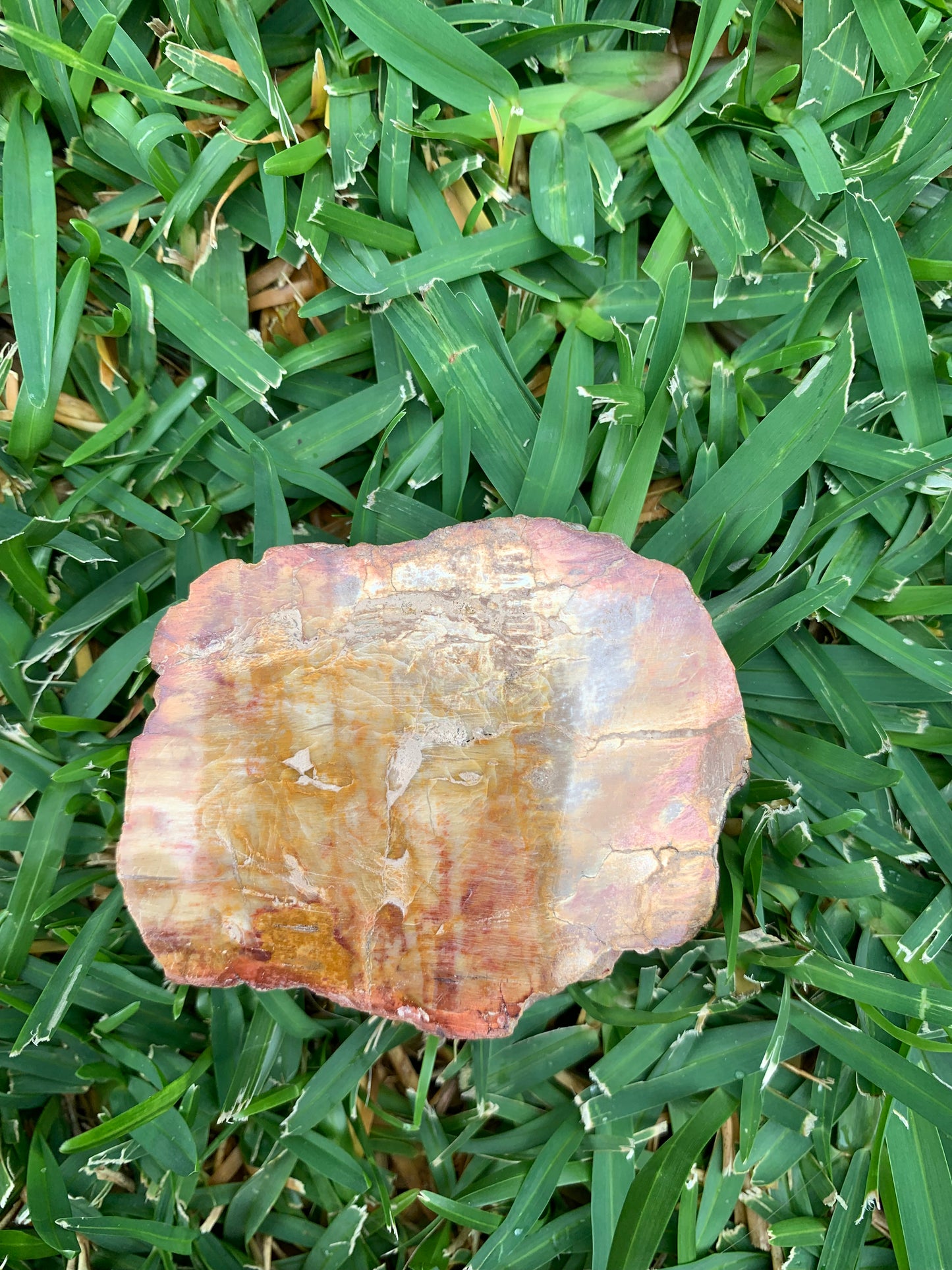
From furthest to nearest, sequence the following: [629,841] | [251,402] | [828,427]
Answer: [251,402] → [828,427] → [629,841]

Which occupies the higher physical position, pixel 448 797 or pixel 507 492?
pixel 507 492

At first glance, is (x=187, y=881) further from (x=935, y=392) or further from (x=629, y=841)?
(x=935, y=392)

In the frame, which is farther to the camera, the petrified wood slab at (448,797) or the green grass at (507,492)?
the green grass at (507,492)

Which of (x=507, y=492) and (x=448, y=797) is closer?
(x=448, y=797)

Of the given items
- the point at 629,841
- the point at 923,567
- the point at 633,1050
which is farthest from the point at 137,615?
the point at 923,567
